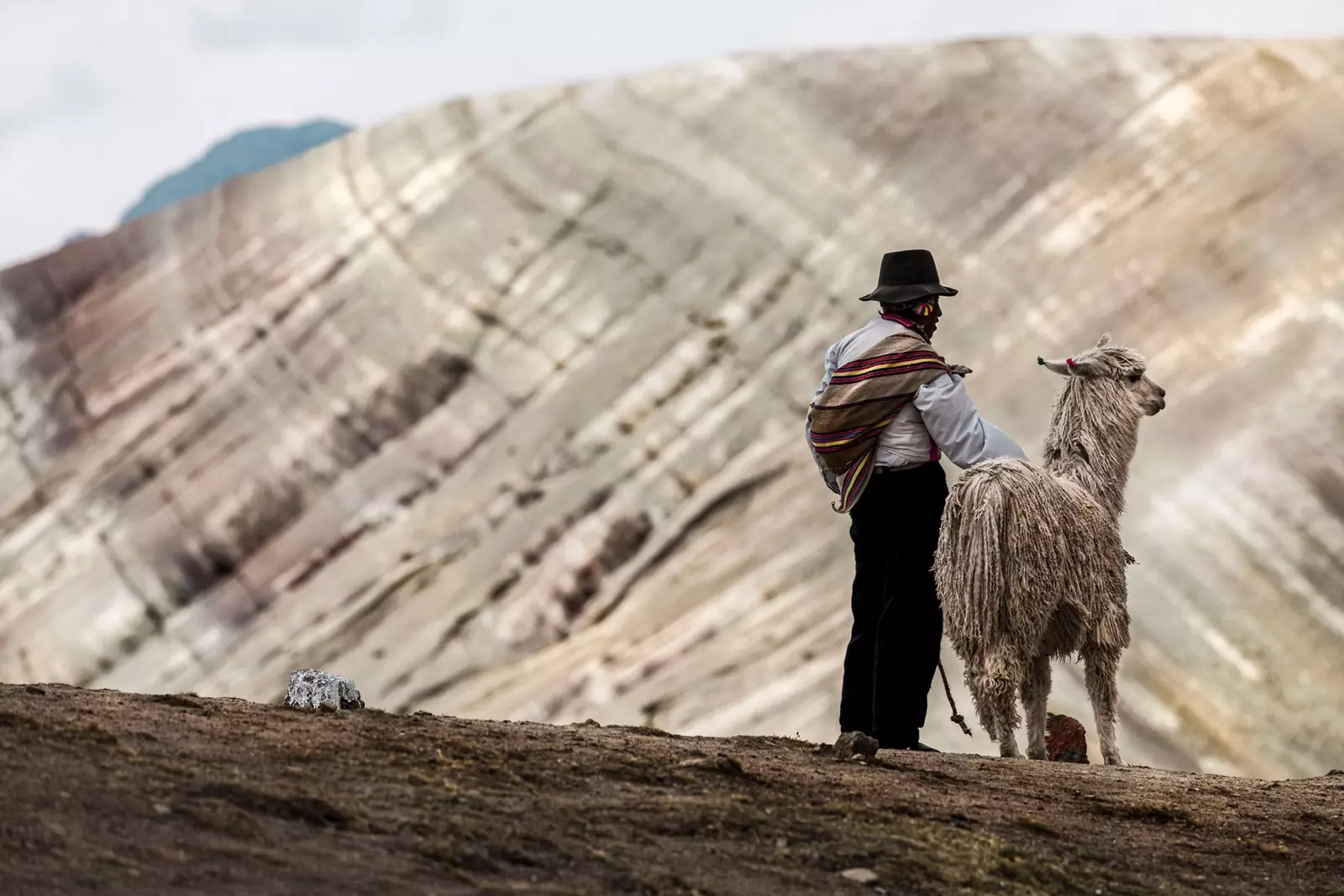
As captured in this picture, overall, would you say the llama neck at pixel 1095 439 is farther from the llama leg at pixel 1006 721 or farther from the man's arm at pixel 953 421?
the llama leg at pixel 1006 721

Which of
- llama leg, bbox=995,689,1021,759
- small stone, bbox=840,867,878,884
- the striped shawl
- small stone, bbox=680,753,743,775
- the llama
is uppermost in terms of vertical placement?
the striped shawl

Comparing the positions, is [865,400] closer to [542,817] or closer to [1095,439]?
[1095,439]

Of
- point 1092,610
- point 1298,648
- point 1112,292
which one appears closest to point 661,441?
point 1112,292

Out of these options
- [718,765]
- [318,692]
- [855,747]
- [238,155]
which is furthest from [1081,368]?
[238,155]

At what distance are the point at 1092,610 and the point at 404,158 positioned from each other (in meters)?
20.2

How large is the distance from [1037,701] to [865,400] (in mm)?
1510

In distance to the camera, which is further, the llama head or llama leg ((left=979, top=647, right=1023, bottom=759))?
the llama head

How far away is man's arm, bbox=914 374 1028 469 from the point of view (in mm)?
7844

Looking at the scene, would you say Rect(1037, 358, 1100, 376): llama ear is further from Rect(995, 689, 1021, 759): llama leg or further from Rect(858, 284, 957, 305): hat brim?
Rect(995, 689, 1021, 759): llama leg

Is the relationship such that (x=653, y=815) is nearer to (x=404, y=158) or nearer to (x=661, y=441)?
(x=661, y=441)

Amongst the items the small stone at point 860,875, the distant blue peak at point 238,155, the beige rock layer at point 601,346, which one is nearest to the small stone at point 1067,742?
the small stone at point 860,875

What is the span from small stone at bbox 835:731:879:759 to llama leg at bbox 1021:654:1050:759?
123 centimetres

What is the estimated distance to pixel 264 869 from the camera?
465 centimetres

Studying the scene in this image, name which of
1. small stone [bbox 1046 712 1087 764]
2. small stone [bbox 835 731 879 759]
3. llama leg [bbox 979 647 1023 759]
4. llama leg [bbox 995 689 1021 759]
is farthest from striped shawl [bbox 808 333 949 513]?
small stone [bbox 1046 712 1087 764]
